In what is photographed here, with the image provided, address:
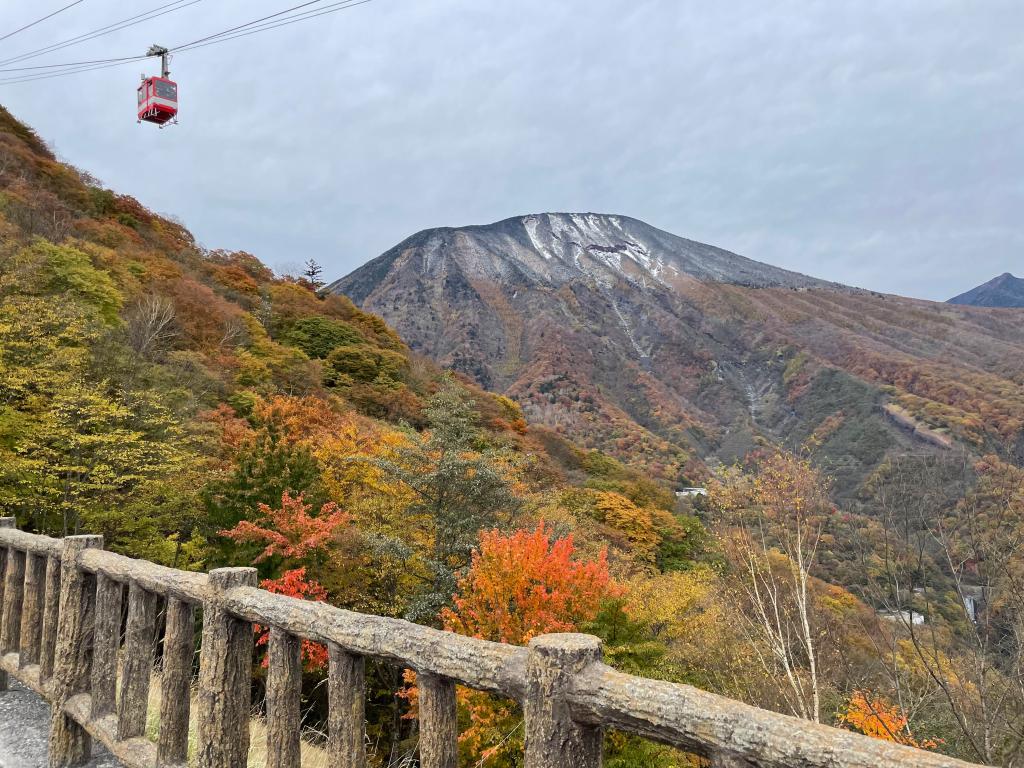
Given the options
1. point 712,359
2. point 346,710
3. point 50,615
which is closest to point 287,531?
point 50,615

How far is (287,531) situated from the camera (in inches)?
493

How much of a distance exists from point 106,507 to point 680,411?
13275 centimetres

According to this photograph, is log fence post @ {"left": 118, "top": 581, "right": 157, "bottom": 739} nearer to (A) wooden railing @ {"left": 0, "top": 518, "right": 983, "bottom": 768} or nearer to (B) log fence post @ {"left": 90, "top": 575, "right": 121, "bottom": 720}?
(A) wooden railing @ {"left": 0, "top": 518, "right": 983, "bottom": 768}

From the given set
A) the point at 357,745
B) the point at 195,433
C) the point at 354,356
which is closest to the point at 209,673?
the point at 357,745

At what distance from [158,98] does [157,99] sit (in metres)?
0.06

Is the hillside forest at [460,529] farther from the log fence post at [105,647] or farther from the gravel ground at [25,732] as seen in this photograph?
the gravel ground at [25,732]

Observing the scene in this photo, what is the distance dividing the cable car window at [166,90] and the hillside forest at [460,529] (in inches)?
259

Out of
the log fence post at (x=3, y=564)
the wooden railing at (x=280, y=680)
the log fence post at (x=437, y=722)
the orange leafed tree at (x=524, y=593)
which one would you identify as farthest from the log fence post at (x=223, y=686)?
the orange leafed tree at (x=524, y=593)

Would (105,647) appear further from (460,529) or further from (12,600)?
(460,529)

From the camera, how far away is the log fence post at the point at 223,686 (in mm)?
2834

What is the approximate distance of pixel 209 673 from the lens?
2857mm

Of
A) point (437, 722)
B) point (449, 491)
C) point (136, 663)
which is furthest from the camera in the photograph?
point (449, 491)

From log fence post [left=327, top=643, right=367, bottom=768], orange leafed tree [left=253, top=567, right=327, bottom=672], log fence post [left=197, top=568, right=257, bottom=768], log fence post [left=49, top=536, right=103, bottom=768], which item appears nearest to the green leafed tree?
orange leafed tree [left=253, top=567, right=327, bottom=672]

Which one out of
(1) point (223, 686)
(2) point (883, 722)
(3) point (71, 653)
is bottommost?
(2) point (883, 722)
